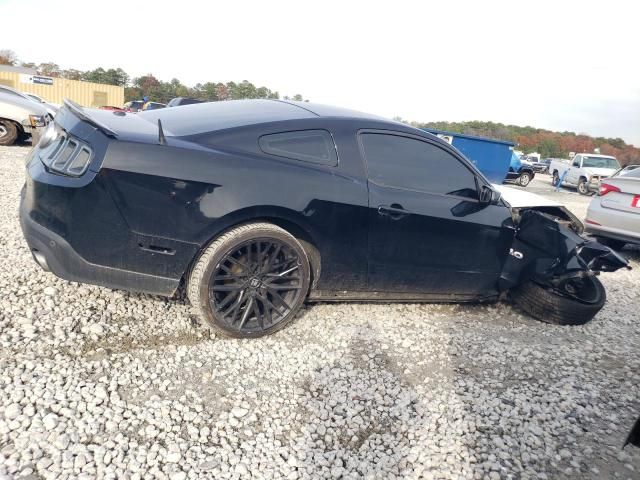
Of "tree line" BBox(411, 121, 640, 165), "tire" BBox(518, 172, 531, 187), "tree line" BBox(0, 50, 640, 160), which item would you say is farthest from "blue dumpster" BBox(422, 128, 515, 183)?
Result: "tree line" BBox(411, 121, 640, 165)

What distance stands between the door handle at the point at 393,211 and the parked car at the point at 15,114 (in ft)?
30.8

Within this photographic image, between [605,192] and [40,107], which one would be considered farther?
[40,107]

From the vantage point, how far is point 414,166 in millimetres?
3457

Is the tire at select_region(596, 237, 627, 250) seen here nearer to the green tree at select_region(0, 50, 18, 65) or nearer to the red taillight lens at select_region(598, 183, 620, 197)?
the red taillight lens at select_region(598, 183, 620, 197)

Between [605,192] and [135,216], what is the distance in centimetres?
662

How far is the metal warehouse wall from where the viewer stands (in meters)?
40.3

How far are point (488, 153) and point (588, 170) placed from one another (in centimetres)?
737

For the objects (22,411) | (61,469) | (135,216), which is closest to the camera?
(61,469)

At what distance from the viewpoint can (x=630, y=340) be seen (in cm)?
401

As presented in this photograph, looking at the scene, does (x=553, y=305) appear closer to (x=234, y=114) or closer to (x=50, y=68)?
(x=234, y=114)

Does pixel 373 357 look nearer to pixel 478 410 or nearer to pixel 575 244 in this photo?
pixel 478 410

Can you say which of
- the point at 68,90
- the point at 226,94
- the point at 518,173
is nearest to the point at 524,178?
the point at 518,173

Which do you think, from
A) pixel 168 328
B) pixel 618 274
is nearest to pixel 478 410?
pixel 168 328

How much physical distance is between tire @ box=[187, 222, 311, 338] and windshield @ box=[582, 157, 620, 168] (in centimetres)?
2015
